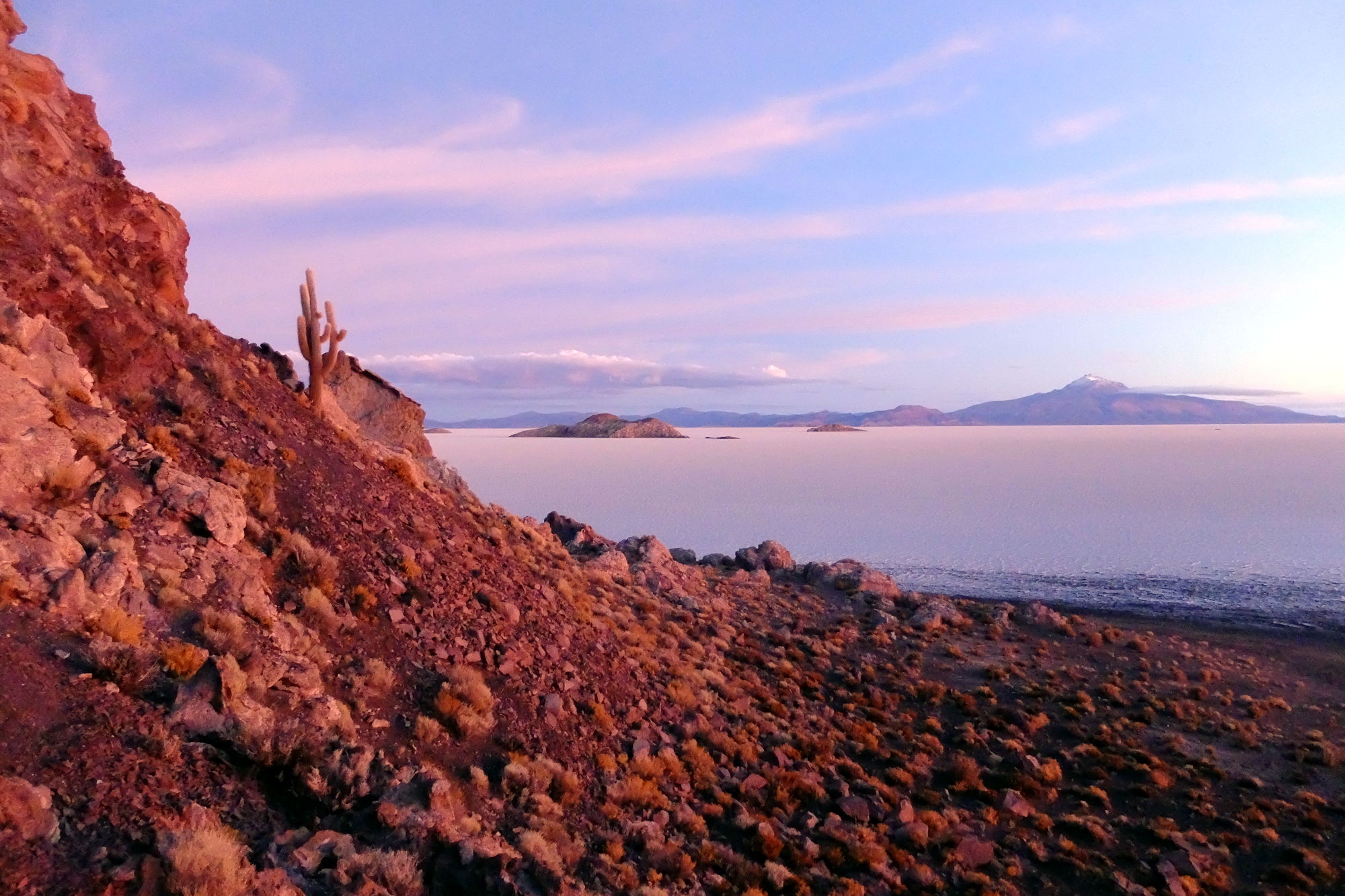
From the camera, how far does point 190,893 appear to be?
5.39 m

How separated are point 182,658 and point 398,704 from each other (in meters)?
2.89

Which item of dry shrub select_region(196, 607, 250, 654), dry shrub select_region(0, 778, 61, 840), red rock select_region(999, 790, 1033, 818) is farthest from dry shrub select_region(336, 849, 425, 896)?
red rock select_region(999, 790, 1033, 818)

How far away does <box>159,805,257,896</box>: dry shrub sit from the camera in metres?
5.46

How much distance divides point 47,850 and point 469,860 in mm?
3296

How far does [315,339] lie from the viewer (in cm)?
1666

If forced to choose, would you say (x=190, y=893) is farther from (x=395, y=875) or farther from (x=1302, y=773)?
(x=1302, y=773)

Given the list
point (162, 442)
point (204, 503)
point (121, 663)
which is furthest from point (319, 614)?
point (162, 442)

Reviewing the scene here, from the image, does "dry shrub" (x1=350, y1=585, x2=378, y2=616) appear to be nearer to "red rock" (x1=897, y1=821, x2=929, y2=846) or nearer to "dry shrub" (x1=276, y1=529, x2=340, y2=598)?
A: "dry shrub" (x1=276, y1=529, x2=340, y2=598)

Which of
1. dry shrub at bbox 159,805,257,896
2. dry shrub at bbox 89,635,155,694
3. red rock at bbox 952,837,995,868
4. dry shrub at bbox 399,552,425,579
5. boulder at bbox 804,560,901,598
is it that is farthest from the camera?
boulder at bbox 804,560,901,598

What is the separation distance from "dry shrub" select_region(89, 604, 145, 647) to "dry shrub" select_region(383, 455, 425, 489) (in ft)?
28.7

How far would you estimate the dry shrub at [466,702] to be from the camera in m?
10.3

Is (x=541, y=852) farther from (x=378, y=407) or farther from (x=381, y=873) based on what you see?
(x=378, y=407)

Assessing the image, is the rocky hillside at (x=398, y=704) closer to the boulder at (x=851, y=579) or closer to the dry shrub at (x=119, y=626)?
the dry shrub at (x=119, y=626)

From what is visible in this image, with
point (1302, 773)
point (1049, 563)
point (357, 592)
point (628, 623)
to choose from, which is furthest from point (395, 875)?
point (1049, 563)
